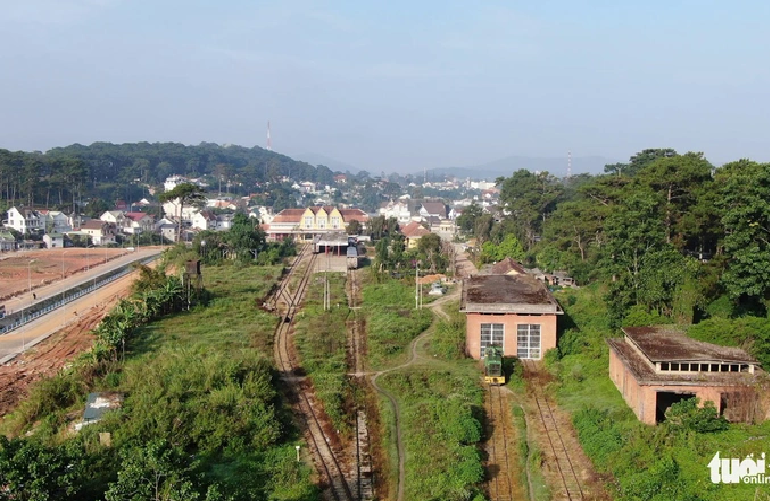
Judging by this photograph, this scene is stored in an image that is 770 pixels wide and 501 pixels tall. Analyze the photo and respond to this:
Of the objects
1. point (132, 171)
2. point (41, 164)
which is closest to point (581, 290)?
point (41, 164)

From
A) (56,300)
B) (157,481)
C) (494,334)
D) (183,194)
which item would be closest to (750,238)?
(494,334)

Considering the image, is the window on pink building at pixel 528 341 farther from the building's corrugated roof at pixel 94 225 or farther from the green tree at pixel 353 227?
the building's corrugated roof at pixel 94 225

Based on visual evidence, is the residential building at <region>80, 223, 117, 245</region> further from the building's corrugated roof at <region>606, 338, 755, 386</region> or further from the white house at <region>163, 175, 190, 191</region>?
the building's corrugated roof at <region>606, 338, 755, 386</region>

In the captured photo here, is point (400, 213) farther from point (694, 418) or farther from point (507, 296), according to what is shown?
point (694, 418)

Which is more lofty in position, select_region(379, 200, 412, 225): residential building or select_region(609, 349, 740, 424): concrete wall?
select_region(379, 200, 412, 225): residential building

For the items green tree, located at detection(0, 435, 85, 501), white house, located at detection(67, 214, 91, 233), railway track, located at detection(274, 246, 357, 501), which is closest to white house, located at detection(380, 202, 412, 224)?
white house, located at detection(67, 214, 91, 233)

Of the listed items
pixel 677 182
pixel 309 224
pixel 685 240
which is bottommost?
pixel 309 224
